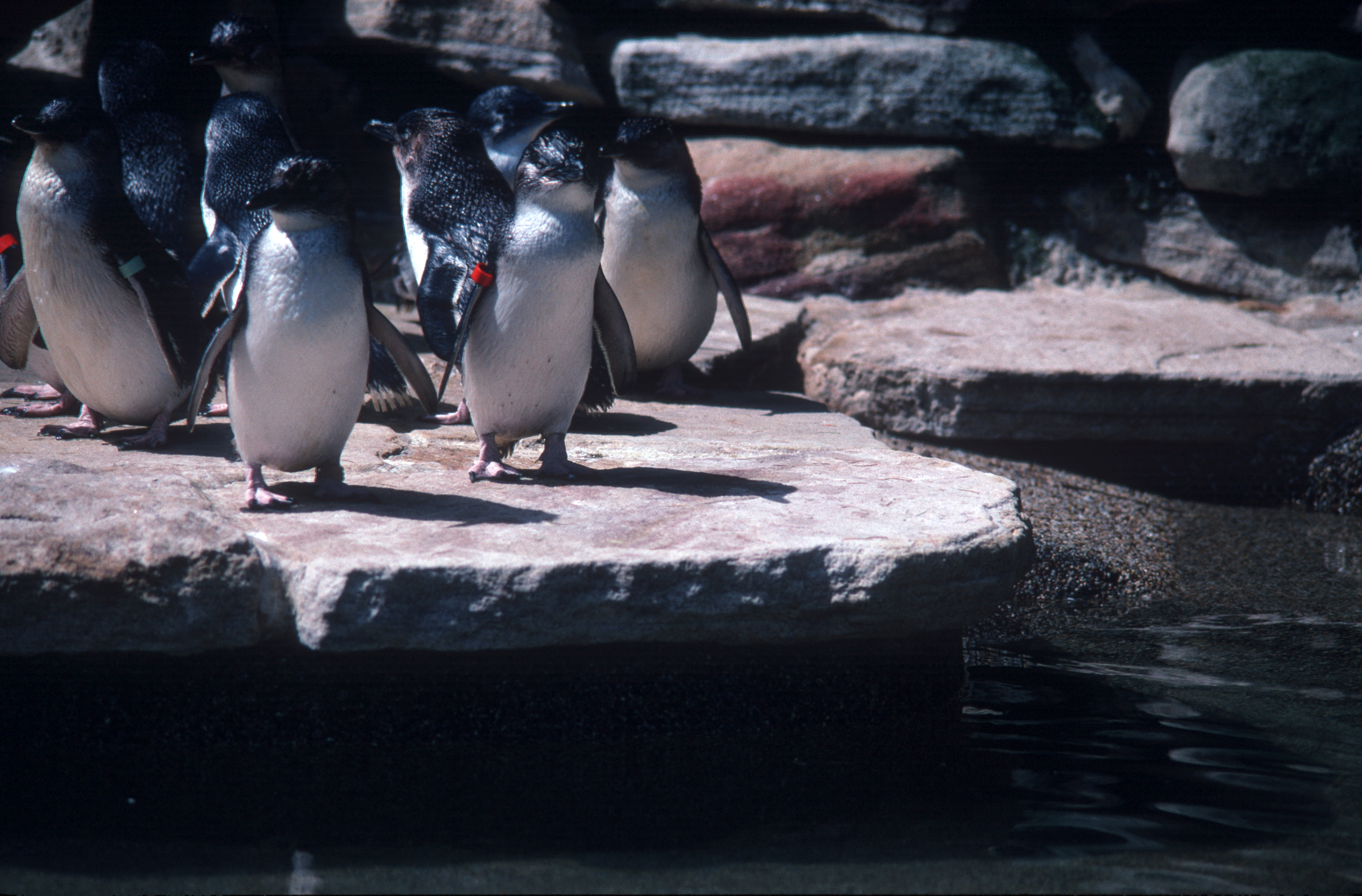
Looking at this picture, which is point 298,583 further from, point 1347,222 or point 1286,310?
point 1347,222

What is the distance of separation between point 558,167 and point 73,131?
4.28 ft

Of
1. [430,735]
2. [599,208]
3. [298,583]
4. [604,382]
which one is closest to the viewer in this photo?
[298,583]

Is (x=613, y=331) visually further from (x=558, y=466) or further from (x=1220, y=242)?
(x=1220, y=242)

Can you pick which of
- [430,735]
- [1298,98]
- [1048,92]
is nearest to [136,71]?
[430,735]

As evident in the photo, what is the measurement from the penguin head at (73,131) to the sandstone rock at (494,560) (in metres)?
0.80

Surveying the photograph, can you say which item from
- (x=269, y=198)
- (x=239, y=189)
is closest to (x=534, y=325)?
(x=269, y=198)

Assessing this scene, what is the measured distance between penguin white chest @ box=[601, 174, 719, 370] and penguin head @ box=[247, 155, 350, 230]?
4.82ft

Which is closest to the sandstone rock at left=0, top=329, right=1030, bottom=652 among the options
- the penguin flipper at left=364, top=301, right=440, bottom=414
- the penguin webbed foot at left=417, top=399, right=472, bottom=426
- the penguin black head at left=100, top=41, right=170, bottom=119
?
the penguin flipper at left=364, top=301, right=440, bottom=414

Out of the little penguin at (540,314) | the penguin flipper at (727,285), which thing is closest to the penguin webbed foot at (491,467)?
the little penguin at (540,314)

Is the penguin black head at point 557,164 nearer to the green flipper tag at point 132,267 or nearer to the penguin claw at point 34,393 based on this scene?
the green flipper tag at point 132,267

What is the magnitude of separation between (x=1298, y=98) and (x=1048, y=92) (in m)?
1.17

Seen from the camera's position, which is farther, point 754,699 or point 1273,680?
point 1273,680

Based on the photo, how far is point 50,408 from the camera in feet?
11.3

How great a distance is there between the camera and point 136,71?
4.70 meters
